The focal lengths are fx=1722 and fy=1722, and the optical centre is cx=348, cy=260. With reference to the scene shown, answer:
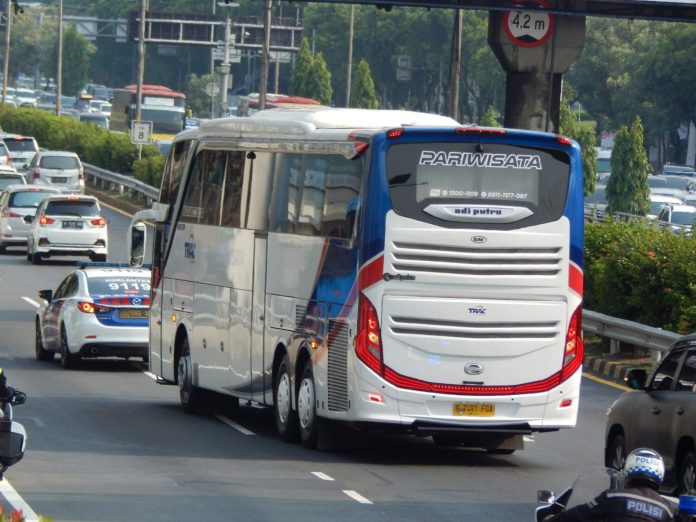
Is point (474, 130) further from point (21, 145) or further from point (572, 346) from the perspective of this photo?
point (21, 145)

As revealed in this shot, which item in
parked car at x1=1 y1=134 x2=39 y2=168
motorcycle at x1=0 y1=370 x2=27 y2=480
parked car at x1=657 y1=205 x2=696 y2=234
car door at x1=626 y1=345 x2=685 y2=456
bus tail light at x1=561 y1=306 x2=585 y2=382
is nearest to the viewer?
motorcycle at x1=0 y1=370 x2=27 y2=480

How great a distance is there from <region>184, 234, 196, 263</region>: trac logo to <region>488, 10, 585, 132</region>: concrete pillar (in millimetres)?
10050

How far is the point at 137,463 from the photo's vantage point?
607 inches

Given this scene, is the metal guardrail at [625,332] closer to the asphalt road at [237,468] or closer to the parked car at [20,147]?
the asphalt road at [237,468]

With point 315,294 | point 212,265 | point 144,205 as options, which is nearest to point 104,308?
point 212,265

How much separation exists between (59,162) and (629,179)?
18266 millimetres

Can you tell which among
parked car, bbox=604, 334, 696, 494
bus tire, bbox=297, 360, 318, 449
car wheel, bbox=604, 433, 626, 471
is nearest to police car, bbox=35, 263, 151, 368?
bus tire, bbox=297, 360, 318, 449

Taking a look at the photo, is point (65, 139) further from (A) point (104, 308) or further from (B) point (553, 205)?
(B) point (553, 205)

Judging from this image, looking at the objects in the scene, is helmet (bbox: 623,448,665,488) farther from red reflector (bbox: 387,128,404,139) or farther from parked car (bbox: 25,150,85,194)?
parked car (bbox: 25,150,85,194)

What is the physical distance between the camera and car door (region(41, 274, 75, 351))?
2486cm

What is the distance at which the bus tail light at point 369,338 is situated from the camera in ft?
49.8

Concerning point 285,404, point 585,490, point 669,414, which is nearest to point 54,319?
point 285,404

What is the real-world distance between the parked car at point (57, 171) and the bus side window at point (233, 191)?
37027 millimetres

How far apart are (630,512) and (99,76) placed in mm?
165408
